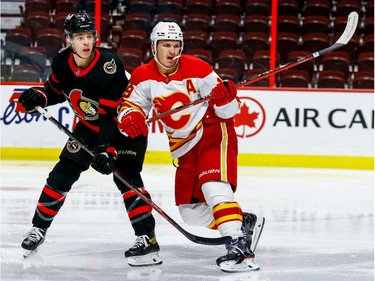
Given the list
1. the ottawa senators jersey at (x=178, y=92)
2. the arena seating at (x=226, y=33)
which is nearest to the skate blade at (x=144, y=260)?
the ottawa senators jersey at (x=178, y=92)

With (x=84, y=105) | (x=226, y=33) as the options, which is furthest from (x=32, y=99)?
(x=226, y=33)

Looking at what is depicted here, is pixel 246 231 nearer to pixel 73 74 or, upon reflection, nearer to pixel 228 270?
pixel 228 270

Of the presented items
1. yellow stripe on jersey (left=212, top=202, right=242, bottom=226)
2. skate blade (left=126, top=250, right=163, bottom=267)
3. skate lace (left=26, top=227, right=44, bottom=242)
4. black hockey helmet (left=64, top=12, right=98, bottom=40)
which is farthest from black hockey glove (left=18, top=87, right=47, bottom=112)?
Result: yellow stripe on jersey (left=212, top=202, right=242, bottom=226)

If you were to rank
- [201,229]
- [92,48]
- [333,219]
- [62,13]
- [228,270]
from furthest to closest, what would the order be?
[62,13] → [333,219] → [201,229] → [92,48] → [228,270]

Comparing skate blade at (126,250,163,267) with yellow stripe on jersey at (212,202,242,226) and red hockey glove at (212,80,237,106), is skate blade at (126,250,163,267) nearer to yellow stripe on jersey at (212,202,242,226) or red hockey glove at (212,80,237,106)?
yellow stripe on jersey at (212,202,242,226)

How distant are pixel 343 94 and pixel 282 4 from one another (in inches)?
43.8

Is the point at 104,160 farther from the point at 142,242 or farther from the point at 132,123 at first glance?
the point at 142,242

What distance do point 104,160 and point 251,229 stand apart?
0.70 meters

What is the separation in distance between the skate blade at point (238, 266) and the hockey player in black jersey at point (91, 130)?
11.3 inches

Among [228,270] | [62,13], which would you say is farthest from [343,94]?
[228,270]

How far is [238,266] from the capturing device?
10.1 feet

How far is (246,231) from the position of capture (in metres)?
3.36

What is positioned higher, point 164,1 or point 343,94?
point 164,1

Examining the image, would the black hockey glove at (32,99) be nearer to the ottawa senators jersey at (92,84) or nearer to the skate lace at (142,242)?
the ottawa senators jersey at (92,84)
